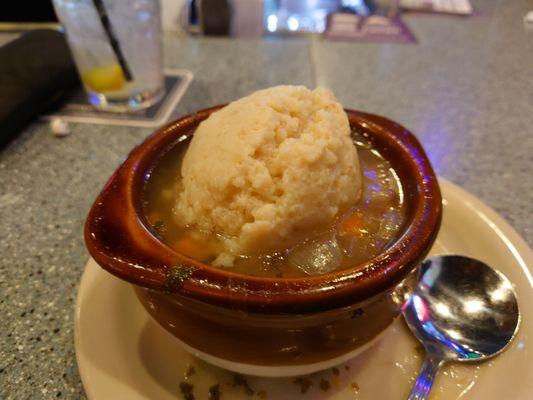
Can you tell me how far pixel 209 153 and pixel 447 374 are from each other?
0.49 meters

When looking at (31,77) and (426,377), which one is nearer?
(426,377)

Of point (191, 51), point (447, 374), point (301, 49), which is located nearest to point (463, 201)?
point (447, 374)

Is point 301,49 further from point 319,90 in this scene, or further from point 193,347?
point 193,347

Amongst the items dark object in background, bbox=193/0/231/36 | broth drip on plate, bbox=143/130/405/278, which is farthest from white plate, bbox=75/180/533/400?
dark object in background, bbox=193/0/231/36

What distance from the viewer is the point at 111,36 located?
4.17ft

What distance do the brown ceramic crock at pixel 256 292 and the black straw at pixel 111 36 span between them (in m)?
0.74

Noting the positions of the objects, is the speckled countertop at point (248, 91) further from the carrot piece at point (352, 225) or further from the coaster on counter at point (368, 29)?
the carrot piece at point (352, 225)

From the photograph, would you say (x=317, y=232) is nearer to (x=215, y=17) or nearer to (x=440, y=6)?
(x=215, y=17)

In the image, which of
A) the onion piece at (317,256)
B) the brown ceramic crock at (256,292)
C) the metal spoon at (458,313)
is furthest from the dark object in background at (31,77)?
the metal spoon at (458,313)

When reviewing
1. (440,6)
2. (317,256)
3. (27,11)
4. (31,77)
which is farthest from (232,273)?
(440,6)

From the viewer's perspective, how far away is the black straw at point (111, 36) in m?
1.22

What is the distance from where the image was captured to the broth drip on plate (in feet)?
2.05

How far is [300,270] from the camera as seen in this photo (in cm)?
62

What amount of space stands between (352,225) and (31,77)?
3.68 ft
